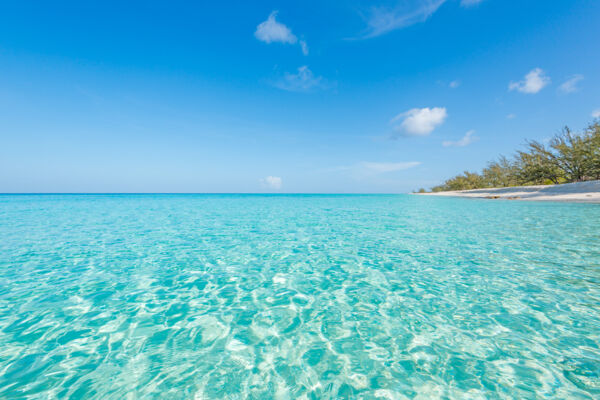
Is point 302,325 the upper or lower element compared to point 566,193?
lower

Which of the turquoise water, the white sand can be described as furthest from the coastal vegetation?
the turquoise water

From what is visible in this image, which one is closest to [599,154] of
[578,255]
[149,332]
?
[578,255]

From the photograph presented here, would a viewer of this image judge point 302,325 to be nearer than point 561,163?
Yes

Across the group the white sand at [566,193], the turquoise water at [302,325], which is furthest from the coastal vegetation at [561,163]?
the turquoise water at [302,325]

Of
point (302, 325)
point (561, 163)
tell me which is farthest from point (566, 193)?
point (302, 325)

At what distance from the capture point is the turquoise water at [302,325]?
8.80ft

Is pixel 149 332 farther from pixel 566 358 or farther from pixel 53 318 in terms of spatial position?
pixel 566 358

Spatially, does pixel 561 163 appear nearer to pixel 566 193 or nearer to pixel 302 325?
pixel 566 193

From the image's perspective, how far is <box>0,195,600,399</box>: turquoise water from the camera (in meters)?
2.68

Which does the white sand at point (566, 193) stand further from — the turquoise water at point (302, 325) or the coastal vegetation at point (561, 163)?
the turquoise water at point (302, 325)

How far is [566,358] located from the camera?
2969 mm

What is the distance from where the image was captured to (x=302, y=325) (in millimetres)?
3850

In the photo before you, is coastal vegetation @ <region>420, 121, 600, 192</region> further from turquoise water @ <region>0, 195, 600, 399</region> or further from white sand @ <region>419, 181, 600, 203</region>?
turquoise water @ <region>0, 195, 600, 399</region>

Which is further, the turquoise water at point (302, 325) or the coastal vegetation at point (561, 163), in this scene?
the coastal vegetation at point (561, 163)
